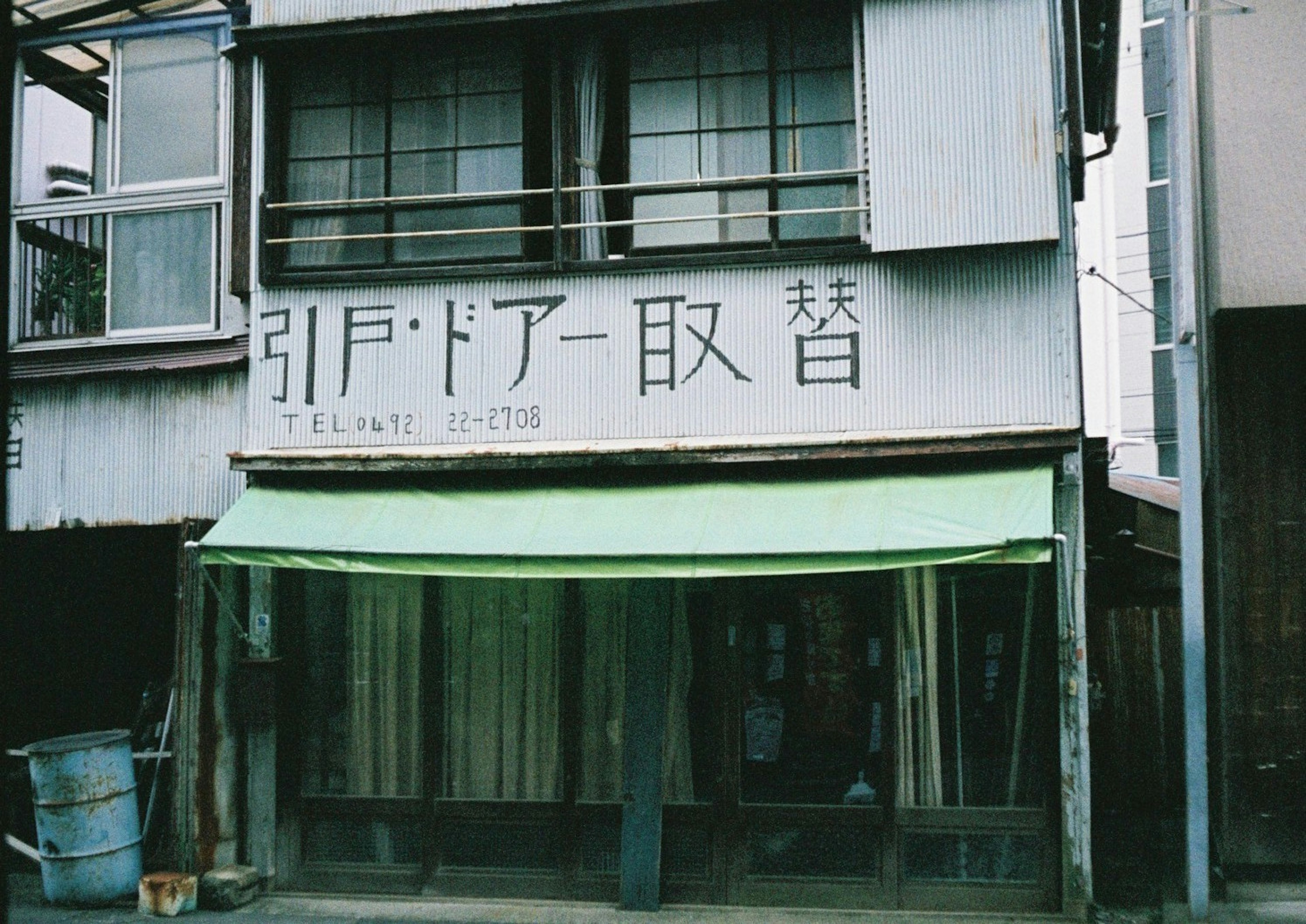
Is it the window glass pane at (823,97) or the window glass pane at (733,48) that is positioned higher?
the window glass pane at (733,48)

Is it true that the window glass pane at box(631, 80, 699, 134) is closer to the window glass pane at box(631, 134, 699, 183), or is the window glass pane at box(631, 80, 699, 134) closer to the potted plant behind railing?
the window glass pane at box(631, 134, 699, 183)

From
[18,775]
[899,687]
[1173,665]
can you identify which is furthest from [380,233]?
[1173,665]

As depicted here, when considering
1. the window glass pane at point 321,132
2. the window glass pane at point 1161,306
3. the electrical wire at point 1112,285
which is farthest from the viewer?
the window glass pane at point 1161,306

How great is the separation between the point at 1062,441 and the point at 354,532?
4.98 meters

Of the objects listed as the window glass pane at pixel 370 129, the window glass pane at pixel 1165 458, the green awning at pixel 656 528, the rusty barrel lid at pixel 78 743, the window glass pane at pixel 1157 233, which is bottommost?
the rusty barrel lid at pixel 78 743

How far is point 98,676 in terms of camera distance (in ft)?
38.8

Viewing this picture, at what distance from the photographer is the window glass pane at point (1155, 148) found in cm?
2355

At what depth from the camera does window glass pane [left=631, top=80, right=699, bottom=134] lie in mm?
9141

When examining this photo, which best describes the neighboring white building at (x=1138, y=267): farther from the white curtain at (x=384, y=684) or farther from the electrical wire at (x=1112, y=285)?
the white curtain at (x=384, y=684)

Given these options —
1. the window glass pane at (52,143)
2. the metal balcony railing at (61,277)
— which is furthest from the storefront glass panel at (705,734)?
the window glass pane at (52,143)

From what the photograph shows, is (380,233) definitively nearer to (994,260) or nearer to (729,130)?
(729,130)

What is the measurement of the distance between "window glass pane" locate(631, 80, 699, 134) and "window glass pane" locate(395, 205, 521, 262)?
3.93ft

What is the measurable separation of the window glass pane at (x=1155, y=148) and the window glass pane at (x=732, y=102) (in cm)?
1742

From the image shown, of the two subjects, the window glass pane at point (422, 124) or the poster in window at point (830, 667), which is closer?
the poster in window at point (830, 667)
